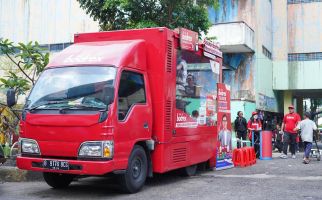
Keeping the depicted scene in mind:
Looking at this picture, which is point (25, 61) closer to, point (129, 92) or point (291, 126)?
point (129, 92)

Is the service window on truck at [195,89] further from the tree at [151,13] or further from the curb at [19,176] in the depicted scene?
the curb at [19,176]

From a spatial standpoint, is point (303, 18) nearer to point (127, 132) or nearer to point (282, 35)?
point (282, 35)

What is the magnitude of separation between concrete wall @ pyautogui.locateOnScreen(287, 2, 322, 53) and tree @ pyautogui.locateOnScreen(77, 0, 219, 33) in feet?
50.7

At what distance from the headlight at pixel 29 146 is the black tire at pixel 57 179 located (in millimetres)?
922

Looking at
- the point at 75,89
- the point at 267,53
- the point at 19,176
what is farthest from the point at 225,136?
the point at 267,53

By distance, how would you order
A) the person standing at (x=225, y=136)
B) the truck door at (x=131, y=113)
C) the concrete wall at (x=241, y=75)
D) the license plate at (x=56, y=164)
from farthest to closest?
1. the concrete wall at (x=241, y=75)
2. the person standing at (x=225, y=136)
3. the truck door at (x=131, y=113)
4. the license plate at (x=56, y=164)

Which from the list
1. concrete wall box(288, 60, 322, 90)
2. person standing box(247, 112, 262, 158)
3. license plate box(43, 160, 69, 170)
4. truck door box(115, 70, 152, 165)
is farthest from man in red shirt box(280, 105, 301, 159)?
concrete wall box(288, 60, 322, 90)

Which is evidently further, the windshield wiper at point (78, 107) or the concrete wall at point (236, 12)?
the concrete wall at point (236, 12)

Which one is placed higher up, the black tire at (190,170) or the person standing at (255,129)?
the person standing at (255,129)

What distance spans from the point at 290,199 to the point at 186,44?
4073mm

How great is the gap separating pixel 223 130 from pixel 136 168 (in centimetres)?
474

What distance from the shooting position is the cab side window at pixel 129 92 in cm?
800

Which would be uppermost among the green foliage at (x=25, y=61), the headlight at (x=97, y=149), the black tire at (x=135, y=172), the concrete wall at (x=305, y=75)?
the concrete wall at (x=305, y=75)

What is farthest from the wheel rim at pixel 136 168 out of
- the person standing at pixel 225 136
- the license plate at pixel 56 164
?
the person standing at pixel 225 136
